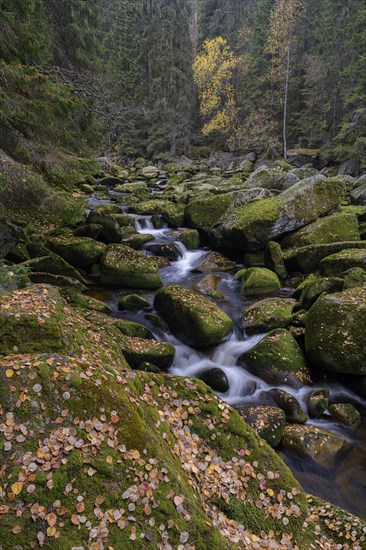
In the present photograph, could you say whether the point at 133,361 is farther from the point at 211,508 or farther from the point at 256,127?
the point at 256,127

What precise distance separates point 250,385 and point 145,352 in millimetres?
2542

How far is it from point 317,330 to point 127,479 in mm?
6081

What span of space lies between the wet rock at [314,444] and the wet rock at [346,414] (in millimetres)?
591

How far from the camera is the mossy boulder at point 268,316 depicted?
31.1 ft

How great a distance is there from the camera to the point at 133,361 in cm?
723

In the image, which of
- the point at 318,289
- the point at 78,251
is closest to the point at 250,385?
the point at 318,289

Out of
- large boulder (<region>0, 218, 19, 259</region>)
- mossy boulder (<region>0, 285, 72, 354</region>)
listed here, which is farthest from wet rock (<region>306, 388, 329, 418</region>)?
large boulder (<region>0, 218, 19, 259</region>)

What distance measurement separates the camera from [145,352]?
7.48 metres

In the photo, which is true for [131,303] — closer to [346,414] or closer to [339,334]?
[339,334]

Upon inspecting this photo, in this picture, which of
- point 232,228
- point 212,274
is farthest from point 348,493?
point 232,228

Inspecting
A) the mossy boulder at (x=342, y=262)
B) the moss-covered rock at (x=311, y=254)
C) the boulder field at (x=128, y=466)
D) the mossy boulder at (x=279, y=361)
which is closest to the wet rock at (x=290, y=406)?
the mossy boulder at (x=279, y=361)

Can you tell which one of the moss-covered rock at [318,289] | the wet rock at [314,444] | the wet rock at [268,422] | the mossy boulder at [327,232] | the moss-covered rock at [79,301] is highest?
the mossy boulder at [327,232]

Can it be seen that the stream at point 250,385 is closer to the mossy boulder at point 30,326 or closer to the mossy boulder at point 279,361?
the mossy boulder at point 279,361

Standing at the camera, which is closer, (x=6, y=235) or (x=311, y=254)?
(x=6, y=235)
